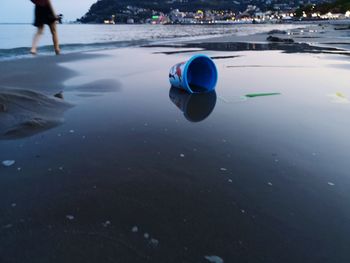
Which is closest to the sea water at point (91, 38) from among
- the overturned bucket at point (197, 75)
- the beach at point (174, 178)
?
the overturned bucket at point (197, 75)

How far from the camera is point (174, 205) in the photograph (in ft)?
7.66

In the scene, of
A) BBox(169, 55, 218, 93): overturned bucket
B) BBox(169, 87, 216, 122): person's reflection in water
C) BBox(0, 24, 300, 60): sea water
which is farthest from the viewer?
BBox(0, 24, 300, 60): sea water

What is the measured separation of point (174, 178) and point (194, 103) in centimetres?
278

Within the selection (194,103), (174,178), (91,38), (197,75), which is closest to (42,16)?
(197,75)

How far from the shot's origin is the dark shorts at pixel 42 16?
29.8 ft

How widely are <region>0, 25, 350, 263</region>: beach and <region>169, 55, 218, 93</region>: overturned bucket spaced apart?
547 millimetres

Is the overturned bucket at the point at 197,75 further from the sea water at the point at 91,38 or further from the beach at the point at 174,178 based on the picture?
the sea water at the point at 91,38

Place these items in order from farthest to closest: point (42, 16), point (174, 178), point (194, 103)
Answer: point (42, 16)
point (194, 103)
point (174, 178)

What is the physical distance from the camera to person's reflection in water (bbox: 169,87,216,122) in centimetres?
469

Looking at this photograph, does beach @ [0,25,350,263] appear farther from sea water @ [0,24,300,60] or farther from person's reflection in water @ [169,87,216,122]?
sea water @ [0,24,300,60]

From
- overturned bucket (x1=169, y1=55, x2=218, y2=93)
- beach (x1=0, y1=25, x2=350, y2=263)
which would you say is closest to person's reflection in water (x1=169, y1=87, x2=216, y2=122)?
beach (x1=0, y1=25, x2=350, y2=263)

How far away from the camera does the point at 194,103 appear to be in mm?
5375

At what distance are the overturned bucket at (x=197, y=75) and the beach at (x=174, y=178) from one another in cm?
55

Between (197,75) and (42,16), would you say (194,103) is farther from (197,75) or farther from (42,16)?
(42,16)
